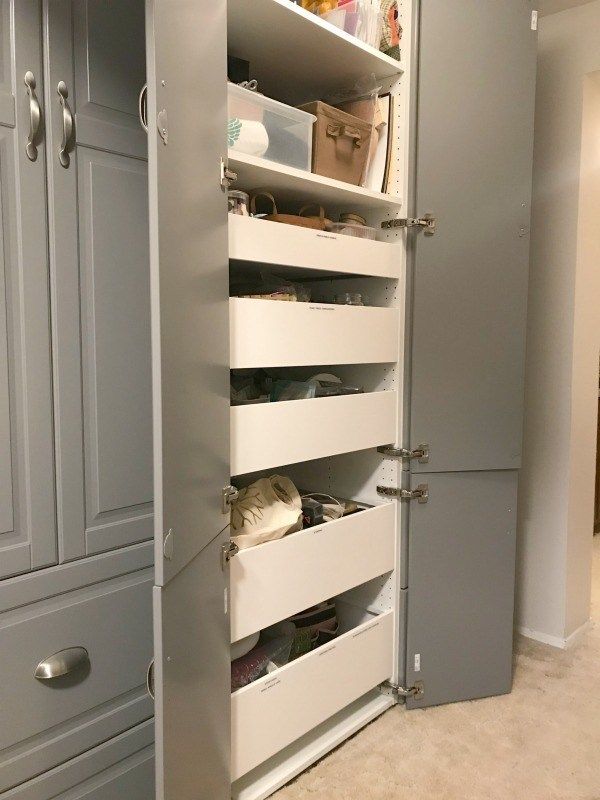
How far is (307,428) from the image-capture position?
1694mm

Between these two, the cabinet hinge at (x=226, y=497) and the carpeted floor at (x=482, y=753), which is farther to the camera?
the carpeted floor at (x=482, y=753)

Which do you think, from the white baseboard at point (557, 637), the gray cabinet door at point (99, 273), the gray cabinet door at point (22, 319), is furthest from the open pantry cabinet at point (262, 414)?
the white baseboard at point (557, 637)

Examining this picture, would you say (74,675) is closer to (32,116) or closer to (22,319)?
(22,319)

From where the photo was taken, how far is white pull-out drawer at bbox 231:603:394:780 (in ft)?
5.17

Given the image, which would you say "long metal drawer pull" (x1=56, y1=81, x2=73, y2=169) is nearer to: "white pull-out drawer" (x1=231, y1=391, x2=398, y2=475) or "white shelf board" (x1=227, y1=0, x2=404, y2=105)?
"white shelf board" (x1=227, y1=0, x2=404, y2=105)

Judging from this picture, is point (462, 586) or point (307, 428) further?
point (462, 586)

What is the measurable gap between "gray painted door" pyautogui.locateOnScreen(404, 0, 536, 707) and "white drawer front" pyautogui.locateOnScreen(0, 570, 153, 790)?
36.0 inches

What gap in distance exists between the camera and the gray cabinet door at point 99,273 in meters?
1.30

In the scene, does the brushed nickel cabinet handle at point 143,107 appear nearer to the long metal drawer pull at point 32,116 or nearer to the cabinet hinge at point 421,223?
the long metal drawer pull at point 32,116

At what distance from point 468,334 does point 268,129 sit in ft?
2.93

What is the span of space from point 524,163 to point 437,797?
1.92 metres

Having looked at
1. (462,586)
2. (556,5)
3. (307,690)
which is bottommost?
(307,690)

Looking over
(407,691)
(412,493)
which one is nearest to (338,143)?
(412,493)

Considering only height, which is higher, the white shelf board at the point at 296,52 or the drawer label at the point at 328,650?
the white shelf board at the point at 296,52
